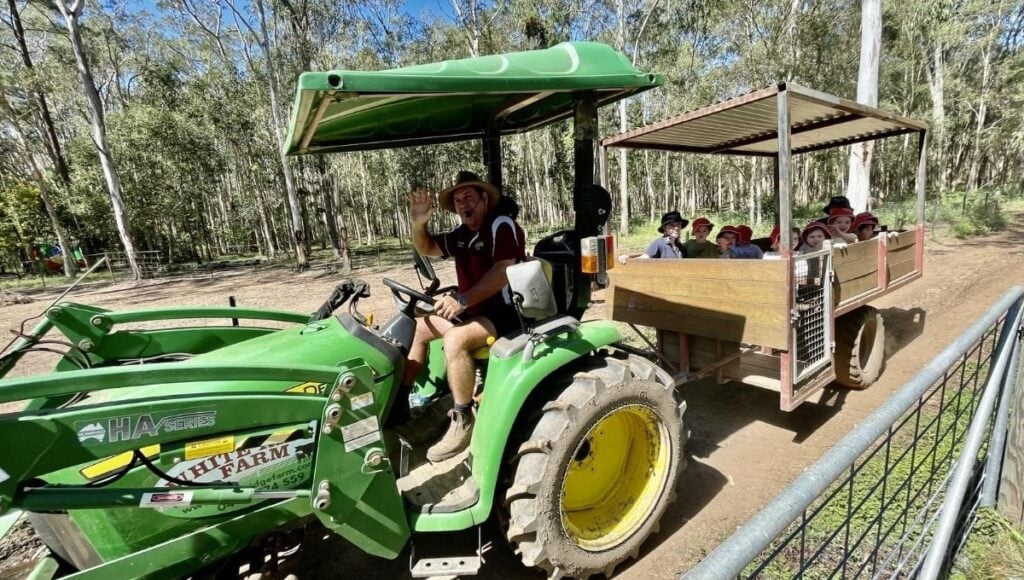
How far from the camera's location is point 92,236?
83.9ft

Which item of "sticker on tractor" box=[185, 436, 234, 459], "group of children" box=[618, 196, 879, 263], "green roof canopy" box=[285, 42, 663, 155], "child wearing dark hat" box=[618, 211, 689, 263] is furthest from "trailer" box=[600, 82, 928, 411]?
"sticker on tractor" box=[185, 436, 234, 459]

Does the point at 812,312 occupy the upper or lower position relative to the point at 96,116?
lower

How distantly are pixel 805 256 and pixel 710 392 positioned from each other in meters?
1.69

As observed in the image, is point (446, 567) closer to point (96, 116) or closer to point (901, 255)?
point (901, 255)

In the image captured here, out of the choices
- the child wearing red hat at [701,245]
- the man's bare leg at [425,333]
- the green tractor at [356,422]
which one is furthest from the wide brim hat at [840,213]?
the man's bare leg at [425,333]

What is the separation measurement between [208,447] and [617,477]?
80.0 inches

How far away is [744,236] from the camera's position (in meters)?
5.54

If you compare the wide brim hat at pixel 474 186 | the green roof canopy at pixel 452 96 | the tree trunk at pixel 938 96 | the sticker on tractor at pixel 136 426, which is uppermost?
the tree trunk at pixel 938 96

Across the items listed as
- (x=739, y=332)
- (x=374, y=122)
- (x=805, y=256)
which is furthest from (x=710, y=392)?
(x=374, y=122)

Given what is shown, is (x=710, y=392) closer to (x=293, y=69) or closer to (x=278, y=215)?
(x=293, y=69)

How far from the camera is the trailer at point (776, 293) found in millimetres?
3207

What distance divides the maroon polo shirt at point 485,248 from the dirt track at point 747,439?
1.46 meters

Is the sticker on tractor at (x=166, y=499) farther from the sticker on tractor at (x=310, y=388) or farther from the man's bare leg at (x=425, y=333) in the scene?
the man's bare leg at (x=425, y=333)

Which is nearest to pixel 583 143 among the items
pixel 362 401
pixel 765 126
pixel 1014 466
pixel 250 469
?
pixel 362 401
